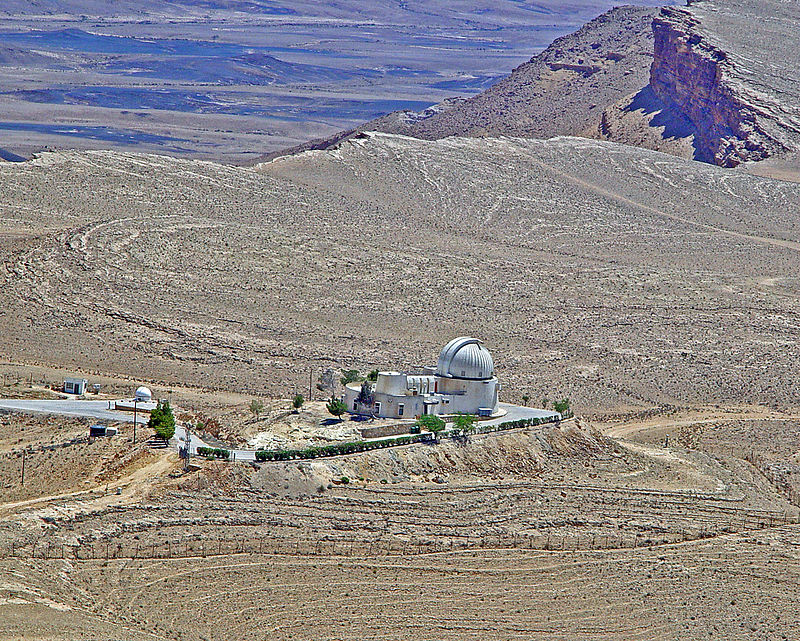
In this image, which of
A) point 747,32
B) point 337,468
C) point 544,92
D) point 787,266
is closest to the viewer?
point 337,468

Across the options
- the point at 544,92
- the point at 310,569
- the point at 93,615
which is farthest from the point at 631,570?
the point at 544,92

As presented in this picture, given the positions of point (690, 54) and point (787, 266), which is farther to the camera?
point (690, 54)

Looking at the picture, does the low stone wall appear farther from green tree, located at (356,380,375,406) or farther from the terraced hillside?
green tree, located at (356,380,375,406)

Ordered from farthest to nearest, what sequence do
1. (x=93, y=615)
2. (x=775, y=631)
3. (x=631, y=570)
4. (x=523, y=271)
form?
(x=523, y=271), (x=631, y=570), (x=775, y=631), (x=93, y=615)

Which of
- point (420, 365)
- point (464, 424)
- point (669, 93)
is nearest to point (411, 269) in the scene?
point (420, 365)

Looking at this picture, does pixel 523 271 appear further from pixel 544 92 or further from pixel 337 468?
pixel 544 92

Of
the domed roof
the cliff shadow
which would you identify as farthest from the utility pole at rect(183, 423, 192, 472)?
the cliff shadow

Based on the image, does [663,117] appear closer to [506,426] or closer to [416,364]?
[416,364]
